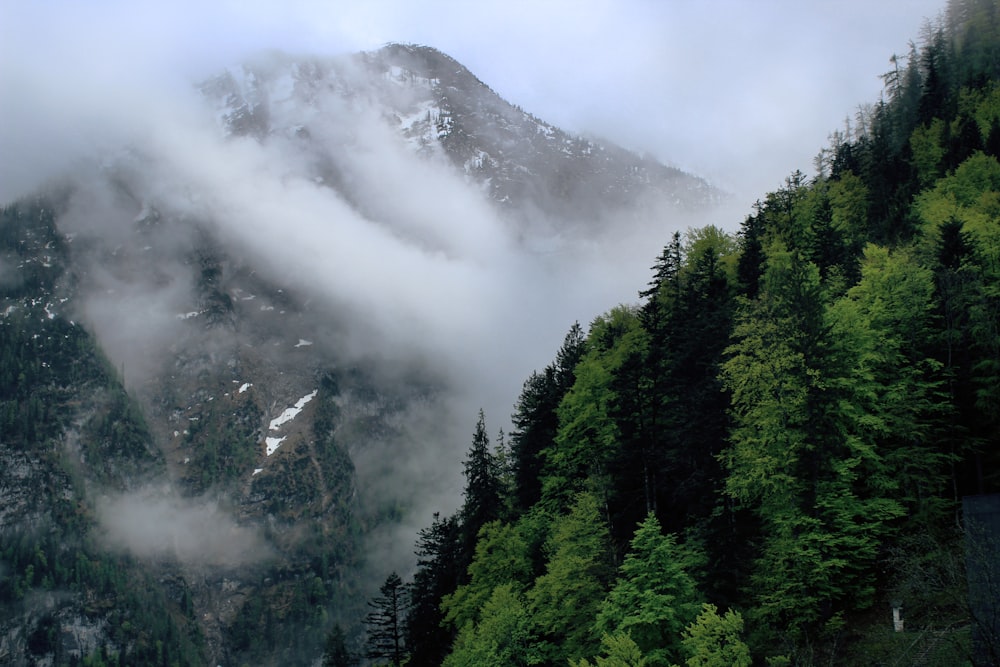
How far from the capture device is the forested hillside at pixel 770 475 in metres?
29.4

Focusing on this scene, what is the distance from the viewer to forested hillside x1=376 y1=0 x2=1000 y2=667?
29391 millimetres

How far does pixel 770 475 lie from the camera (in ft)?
104

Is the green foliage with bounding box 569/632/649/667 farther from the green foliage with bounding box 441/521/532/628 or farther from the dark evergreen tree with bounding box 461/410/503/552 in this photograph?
the dark evergreen tree with bounding box 461/410/503/552

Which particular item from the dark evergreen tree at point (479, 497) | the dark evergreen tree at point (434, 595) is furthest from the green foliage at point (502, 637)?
the dark evergreen tree at point (479, 497)

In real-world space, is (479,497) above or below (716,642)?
above

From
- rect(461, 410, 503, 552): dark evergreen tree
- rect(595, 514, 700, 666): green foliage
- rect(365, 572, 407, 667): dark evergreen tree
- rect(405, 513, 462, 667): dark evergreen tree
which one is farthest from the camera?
rect(365, 572, 407, 667): dark evergreen tree

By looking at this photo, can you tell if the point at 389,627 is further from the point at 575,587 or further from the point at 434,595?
the point at 575,587

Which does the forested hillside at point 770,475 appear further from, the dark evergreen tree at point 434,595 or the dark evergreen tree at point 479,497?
the dark evergreen tree at point 479,497

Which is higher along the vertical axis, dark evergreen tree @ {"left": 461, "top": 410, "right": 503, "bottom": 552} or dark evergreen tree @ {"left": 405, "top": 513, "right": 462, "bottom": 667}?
dark evergreen tree @ {"left": 461, "top": 410, "right": 503, "bottom": 552}

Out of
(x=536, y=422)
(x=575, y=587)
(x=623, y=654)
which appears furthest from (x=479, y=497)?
(x=623, y=654)

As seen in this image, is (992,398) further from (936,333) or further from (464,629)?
(464,629)

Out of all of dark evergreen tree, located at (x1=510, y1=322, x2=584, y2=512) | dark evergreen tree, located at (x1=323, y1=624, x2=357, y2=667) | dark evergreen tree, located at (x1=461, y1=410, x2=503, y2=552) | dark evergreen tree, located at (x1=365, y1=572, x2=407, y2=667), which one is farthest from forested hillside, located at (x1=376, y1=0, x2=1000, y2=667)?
dark evergreen tree, located at (x1=323, y1=624, x2=357, y2=667)

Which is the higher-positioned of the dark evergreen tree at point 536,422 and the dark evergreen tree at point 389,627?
the dark evergreen tree at point 536,422

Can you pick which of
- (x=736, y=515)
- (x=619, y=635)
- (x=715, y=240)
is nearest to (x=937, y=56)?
(x=715, y=240)
